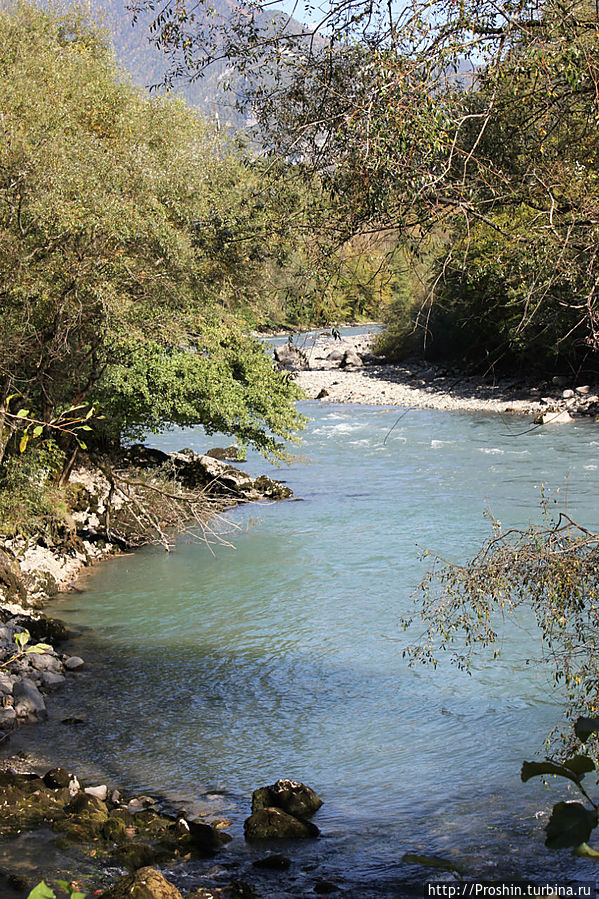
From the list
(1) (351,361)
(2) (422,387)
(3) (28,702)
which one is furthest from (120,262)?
(1) (351,361)

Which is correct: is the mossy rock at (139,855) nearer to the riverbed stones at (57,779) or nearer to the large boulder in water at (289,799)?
the large boulder in water at (289,799)

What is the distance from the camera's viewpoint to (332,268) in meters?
5.90

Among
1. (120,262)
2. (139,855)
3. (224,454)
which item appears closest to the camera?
(139,855)

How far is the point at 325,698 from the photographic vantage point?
9.22 m

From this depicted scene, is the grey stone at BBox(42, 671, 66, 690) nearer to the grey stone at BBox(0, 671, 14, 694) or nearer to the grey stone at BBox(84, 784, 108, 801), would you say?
the grey stone at BBox(0, 671, 14, 694)

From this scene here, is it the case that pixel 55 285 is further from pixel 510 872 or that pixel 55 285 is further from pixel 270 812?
pixel 510 872

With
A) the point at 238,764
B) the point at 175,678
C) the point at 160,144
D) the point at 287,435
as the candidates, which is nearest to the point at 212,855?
the point at 238,764

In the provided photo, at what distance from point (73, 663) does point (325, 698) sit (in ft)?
9.86

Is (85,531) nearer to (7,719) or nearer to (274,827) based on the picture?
(7,719)

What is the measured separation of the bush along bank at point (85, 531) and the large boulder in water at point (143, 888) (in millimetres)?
5098

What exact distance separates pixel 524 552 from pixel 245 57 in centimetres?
394

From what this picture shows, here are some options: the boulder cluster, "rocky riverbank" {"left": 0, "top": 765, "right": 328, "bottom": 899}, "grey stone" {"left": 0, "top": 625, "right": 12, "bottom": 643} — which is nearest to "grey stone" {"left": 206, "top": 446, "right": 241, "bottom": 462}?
the boulder cluster

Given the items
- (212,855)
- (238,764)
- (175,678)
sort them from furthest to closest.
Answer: (175,678), (238,764), (212,855)

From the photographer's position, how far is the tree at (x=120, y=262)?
34.8 ft
